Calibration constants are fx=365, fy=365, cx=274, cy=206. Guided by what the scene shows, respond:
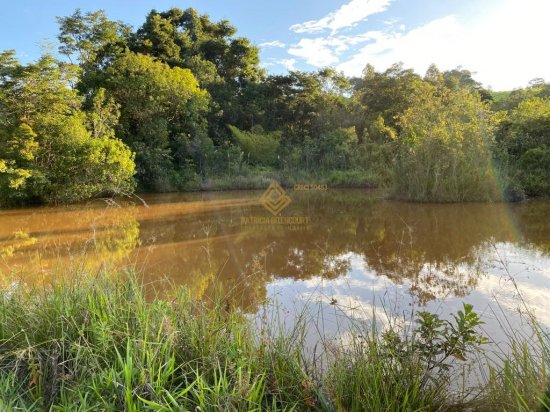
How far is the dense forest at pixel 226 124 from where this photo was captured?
9742mm

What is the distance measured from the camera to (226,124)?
59.7 feet

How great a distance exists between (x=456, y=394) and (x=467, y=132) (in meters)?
8.98

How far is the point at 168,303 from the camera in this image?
6.44 feet

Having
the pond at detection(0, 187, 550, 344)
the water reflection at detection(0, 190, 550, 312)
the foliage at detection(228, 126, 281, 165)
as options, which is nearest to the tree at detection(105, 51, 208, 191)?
the foliage at detection(228, 126, 281, 165)

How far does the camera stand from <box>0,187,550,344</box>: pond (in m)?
3.24

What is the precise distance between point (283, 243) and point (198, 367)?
4268mm

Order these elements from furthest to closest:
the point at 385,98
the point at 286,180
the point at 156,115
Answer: the point at 385,98 < the point at 156,115 < the point at 286,180

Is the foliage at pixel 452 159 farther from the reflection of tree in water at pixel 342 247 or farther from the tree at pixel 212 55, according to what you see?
the tree at pixel 212 55

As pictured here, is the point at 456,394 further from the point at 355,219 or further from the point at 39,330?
the point at 355,219

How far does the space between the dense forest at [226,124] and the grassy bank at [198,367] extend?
823cm

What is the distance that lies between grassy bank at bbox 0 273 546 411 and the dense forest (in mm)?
8228

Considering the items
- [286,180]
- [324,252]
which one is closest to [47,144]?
[286,180]

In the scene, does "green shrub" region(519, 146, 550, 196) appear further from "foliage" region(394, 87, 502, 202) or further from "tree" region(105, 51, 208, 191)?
"tree" region(105, 51, 208, 191)

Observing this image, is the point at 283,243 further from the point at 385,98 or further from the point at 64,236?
the point at 385,98
